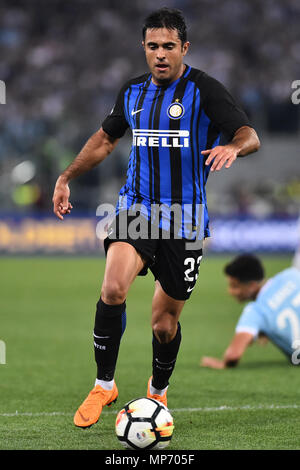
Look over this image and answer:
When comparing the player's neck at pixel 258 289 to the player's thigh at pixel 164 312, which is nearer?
the player's thigh at pixel 164 312

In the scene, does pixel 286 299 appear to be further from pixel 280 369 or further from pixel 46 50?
pixel 46 50

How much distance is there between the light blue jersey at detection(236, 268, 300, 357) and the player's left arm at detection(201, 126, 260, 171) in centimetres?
263

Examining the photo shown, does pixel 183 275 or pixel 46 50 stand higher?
pixel 46 50

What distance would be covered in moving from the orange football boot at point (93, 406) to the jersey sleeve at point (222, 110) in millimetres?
1655

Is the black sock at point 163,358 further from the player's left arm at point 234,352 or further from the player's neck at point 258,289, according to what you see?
the player's neck at point 258,289

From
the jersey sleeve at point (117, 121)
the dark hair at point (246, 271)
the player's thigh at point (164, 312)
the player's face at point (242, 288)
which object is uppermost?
the jersey sleeve at point (117, 121)

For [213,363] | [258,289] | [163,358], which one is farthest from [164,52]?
[213,363]

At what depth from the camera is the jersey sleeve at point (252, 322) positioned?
A: 684 centimetres

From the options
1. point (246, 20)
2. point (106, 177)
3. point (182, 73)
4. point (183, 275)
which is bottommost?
point (106, 177)

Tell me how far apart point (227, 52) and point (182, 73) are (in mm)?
19852

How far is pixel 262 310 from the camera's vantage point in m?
6.92

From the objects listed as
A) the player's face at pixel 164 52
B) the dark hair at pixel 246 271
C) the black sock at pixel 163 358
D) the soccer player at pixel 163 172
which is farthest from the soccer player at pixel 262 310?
the player's face at pixel 164 52
